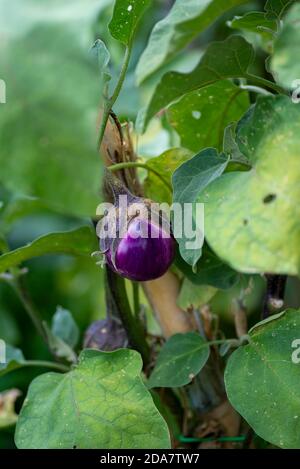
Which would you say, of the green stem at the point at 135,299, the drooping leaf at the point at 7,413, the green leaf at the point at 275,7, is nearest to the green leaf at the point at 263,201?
the green leaf at the point at 275,7

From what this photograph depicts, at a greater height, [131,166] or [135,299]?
[131,166]

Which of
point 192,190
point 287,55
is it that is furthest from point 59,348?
point 287,55

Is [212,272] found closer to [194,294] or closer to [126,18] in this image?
[194,294]

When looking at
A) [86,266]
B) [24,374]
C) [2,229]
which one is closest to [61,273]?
[86,266]

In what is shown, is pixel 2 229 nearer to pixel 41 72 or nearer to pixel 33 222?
pixel 41 72

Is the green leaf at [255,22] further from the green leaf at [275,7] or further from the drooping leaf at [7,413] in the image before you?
the drooping leaf at [7,413]

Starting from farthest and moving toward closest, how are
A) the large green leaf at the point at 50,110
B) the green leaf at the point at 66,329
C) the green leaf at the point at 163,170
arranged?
the green leaf at the point at 66,329 < the green leaf at the point at 163,170 < the large green leaf at the point at 50,110

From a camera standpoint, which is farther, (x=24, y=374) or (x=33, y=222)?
(x=33, y=222)
